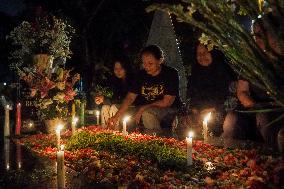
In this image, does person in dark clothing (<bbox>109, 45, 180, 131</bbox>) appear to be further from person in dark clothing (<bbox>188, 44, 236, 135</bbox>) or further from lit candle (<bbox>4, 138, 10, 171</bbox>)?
lit candle (<bbox>4, 138, 10, 171</bbox>)

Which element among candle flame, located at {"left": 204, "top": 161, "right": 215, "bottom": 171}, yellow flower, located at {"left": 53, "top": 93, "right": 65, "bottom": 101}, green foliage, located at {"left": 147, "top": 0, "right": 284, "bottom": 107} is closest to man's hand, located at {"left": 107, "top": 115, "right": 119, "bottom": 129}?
yellow flower, located at {"left": 53, "top": 93, "right": 65, "bottom": 101}

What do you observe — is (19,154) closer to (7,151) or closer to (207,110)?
(7,151)

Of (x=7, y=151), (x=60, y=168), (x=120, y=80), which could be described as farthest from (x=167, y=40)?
(x=60, y=168)

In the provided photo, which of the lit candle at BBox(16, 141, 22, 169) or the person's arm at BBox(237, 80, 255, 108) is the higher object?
the person's arm at BBox(237, 80, 255, 108)

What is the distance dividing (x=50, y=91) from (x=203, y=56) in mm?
4041

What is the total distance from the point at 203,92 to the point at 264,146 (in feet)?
9.18

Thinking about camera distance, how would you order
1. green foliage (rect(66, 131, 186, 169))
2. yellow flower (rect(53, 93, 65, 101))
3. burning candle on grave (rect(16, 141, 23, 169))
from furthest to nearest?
yellow flower (rect(53, 93, 65, 101)) < burning candle on grave (rect(16, 141, 23, 169)) < green foliage (rect(66, 131, 186, 169))

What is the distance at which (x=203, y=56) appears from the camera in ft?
31.8

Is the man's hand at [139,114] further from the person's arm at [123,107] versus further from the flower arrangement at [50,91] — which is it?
the flower arrangement at [50,91]

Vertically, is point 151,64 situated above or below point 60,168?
above

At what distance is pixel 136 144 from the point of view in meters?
7.56

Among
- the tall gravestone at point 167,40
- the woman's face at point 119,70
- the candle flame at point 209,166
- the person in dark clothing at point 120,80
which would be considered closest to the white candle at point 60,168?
the candle flame at point 209,166

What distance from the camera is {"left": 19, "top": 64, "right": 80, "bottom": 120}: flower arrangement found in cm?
1055

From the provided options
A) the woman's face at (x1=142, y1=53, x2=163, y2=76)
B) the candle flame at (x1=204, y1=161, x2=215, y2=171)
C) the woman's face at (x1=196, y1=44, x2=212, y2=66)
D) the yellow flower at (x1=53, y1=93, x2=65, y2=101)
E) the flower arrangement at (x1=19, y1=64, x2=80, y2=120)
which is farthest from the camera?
the yellow flower at (x1=53, y1=93, x2=65, y2=101)
